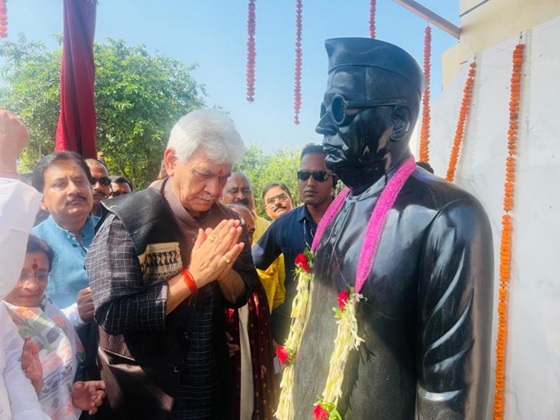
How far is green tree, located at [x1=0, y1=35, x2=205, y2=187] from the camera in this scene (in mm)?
14398

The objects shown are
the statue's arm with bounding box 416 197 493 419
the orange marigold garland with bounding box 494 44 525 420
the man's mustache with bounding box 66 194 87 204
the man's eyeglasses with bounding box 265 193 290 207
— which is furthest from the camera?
the man's eyeglasses with bounding box 265 193 290 207

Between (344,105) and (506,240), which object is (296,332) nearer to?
(344,105)

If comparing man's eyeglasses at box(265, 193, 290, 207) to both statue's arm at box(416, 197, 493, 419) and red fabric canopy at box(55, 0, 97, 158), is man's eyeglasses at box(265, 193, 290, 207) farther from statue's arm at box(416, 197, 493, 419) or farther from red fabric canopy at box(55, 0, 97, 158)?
statue's arm at box(416, 197, 493, 419)

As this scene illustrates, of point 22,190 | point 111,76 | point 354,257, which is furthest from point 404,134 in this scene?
point 111,76

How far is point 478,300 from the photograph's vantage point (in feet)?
3.67

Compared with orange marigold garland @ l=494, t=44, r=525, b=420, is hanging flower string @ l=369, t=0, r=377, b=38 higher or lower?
higher

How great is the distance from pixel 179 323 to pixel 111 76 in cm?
1513

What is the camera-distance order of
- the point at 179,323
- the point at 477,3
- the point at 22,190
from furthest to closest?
the point at 477,3 < the point at 179,323 < the point at 22,190

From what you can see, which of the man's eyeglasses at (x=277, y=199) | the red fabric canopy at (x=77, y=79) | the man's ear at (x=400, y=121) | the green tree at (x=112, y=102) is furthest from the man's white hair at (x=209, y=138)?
the green tree at (x=112, y=102)

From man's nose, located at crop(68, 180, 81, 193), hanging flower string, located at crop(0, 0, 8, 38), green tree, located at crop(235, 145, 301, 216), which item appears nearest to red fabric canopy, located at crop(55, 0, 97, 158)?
hanging flower string, located at crop(0, 0, 8, 38)

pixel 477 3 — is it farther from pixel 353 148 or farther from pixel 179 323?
pixel 179 323

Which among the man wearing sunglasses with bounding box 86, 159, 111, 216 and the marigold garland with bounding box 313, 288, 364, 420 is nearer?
the marigold garland with bounding box 313, 288, 364, 420

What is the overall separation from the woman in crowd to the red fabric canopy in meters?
1.46

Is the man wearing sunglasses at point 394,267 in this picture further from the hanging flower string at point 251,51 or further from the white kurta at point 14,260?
the hanging flower string at point 251,51
